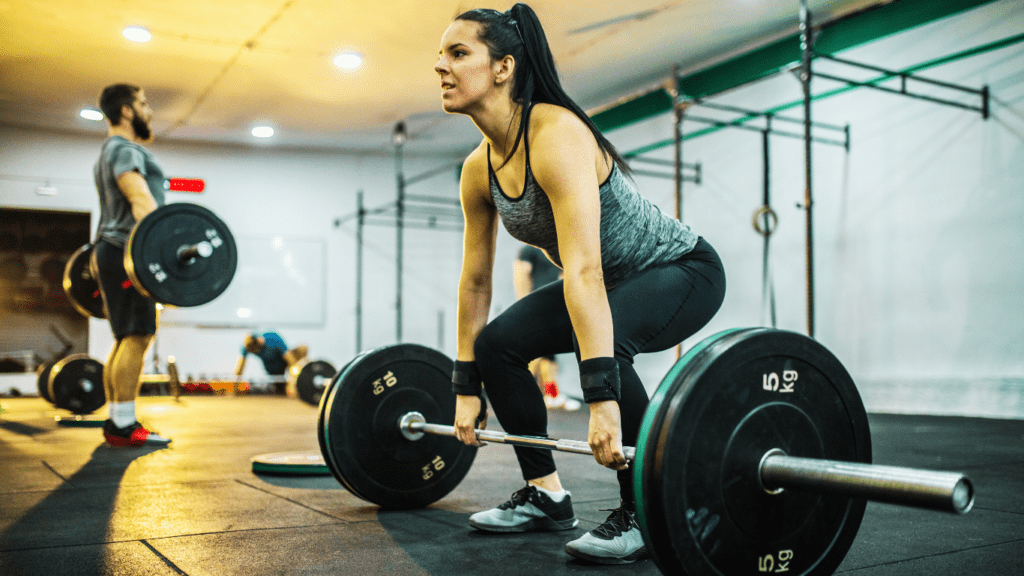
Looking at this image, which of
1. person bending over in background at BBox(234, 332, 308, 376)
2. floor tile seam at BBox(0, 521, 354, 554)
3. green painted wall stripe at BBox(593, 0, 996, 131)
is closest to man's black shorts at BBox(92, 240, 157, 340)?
floor tile seam at BBox(0, 521, 354, 554)

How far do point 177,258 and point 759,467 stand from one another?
2445mm

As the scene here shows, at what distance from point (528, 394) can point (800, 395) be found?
0.57 meters

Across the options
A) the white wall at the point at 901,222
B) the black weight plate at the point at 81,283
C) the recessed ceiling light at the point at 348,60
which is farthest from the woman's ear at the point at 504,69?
the recessed ceiling light at the point at 348,60

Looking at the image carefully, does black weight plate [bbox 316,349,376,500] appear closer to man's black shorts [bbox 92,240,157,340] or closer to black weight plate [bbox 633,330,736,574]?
black weight plate [bbox 633,330,736,574]

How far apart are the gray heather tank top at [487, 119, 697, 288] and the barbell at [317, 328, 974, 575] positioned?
13.8 inches

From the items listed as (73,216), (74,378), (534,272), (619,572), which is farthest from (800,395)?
(73,216)

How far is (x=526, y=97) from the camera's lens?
4.41 feet

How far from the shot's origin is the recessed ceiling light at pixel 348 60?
226 inches

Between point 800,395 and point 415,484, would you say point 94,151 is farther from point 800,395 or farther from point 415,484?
point 800,395

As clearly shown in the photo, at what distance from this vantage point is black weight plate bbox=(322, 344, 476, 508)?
1734 mm

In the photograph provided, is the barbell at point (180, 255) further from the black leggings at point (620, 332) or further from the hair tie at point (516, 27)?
the hair tie at point (516, 27)

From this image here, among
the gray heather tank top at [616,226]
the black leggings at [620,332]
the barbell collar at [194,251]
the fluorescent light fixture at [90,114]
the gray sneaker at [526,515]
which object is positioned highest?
the fluorescent light fixture at [90,114]

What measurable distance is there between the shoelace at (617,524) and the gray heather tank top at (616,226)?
413 mm

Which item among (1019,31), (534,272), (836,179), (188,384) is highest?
(1019,31)
